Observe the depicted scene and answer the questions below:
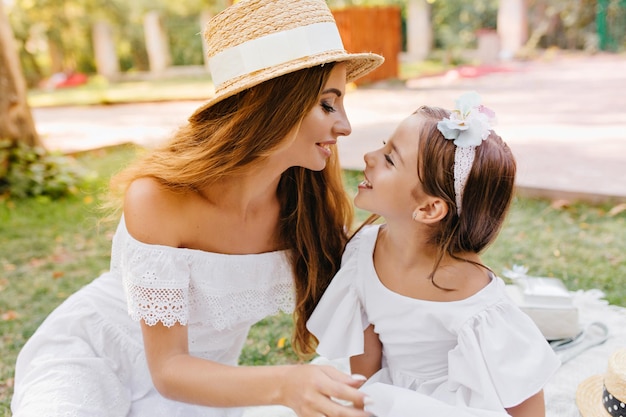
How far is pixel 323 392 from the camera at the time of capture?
5.02 ft

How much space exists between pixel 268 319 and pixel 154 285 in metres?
1.77

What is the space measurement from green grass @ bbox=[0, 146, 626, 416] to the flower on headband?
176cm

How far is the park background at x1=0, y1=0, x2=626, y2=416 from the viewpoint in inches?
160

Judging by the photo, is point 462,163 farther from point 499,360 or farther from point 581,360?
point 581,360

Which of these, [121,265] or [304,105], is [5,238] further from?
[304,105]

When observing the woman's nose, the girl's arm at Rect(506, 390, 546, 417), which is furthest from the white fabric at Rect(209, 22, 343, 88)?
the girl's arm at Rect(506, 390, 546, 417)

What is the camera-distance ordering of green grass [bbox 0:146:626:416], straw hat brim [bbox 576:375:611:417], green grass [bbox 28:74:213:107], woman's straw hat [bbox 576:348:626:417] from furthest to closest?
green grass [bbox 28:74:213:107] < green grass [bbox 0:146:626:416] < straw hat brim [bbox 576:375:611:417] < woman's straw hat [bbox 576:348:626:417]

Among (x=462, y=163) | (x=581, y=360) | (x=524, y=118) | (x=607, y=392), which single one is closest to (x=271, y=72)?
(x=462, y=163)

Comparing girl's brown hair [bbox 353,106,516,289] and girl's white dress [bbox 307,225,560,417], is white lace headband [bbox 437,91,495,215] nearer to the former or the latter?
girl's brown hair [bbox 353,106,516,289]

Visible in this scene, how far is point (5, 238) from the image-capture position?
5.14 metres

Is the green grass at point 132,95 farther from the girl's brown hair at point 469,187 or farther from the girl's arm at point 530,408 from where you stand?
the girl's arm at point 530,408

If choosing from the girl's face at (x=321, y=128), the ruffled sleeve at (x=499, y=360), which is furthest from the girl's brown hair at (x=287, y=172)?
the ruffled sleeve at (x=499, y=360)

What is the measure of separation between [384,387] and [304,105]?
2.83 feet

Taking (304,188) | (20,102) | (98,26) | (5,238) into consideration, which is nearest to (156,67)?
(98,26)
